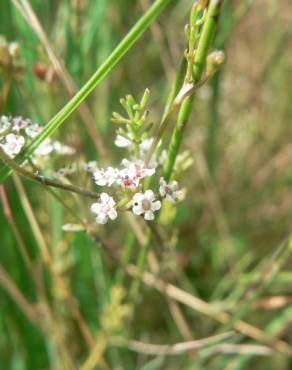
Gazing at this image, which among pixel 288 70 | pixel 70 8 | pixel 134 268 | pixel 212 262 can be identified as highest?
pixel 288 70

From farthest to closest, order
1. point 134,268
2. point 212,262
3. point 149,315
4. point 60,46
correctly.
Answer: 1. point 212,262
2. point 149,315
3. point 60,46
4. point 134,268

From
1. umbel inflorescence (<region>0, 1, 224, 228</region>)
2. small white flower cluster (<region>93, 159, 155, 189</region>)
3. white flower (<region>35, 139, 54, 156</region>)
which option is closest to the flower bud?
umbel inflorescence (<region>0, 1, 224, 228</region>)

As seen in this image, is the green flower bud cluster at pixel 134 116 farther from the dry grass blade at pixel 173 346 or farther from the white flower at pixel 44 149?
the dry grass blade at pixel 173 346

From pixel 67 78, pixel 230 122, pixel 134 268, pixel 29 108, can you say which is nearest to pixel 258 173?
pixel 230 122

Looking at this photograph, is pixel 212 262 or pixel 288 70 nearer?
pixel 212 262

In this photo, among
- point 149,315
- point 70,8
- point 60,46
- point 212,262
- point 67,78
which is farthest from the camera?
point 212,262

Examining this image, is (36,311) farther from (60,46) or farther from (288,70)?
(288,70)

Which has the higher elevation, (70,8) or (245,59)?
(245,59)

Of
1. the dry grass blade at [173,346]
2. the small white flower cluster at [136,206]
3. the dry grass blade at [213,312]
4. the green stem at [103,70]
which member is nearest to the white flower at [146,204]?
the small white flower cluster at [136,206]

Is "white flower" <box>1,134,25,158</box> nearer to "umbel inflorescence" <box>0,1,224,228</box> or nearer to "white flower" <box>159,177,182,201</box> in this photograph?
"umbel inflorescence" <box>0,1,224,228</box>
